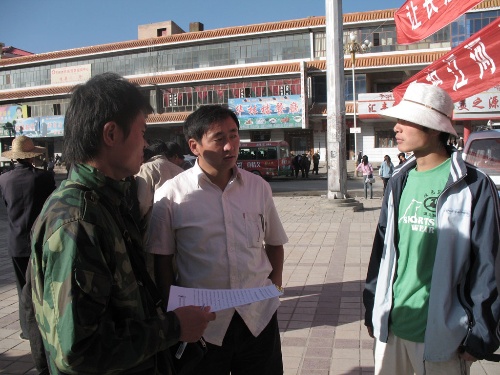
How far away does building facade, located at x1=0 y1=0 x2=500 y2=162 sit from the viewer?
95.8 feet

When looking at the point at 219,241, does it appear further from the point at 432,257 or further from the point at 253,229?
the point at 432,257

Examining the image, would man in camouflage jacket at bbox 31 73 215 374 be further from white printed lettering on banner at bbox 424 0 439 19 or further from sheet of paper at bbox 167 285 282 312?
white printed lettering on banner at bbox 424 0 439 19

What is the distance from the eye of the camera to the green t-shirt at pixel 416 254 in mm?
2010

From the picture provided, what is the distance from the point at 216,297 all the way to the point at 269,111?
100ft

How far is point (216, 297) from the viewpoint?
1630 mm

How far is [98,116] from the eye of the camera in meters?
1.35

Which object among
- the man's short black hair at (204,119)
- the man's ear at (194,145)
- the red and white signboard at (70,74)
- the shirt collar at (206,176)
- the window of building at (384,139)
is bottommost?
the shirt collar at (206,176)

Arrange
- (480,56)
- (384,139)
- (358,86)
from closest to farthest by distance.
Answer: (480,56) < (358,86) < (384,139)

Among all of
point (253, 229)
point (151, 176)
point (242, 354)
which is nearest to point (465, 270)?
point (253, 229)

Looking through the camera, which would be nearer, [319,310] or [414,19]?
[414,19]

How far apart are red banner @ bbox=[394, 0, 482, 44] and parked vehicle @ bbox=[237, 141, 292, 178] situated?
22.7 m

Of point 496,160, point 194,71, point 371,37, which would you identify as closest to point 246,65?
point 194,71

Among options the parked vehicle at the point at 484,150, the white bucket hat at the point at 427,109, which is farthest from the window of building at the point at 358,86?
the white bucket hat at the point at 427,109

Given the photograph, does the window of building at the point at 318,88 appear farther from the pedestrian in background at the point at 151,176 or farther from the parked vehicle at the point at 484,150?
the pedestrian in background at the point at 151,176
